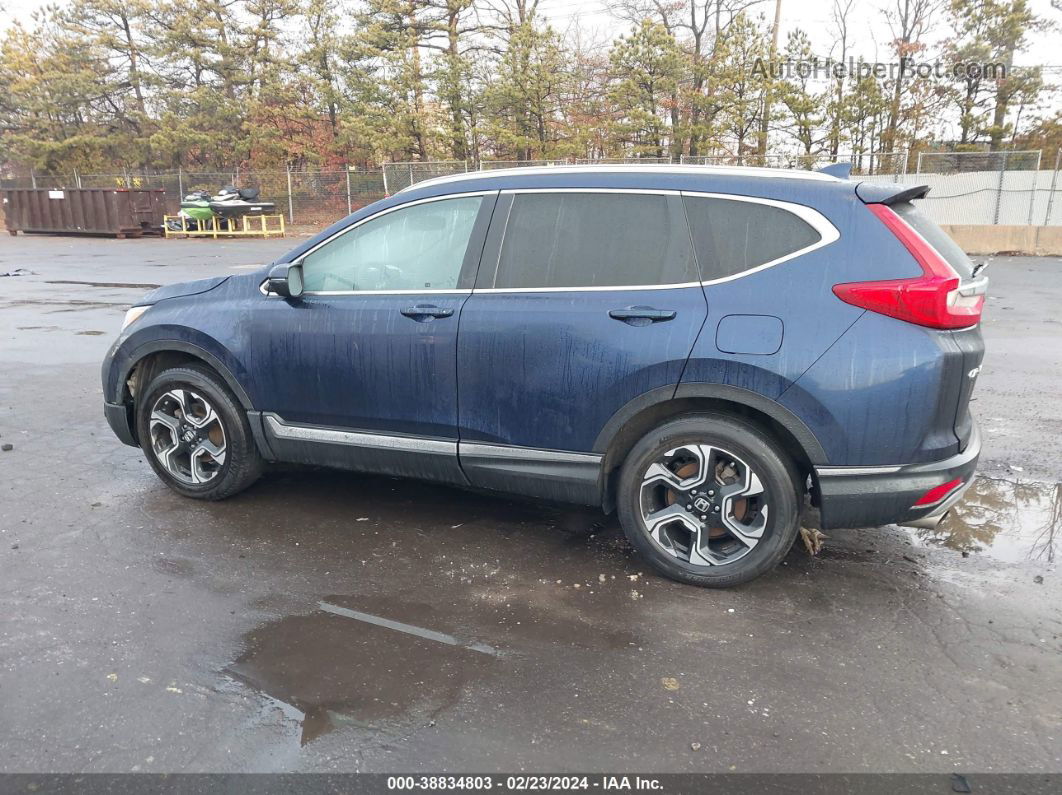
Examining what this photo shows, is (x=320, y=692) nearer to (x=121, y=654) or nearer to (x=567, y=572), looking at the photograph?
(x=121, y=654)

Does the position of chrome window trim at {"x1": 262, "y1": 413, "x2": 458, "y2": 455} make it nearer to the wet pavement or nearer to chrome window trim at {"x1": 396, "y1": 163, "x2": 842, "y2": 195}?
the wet pavement

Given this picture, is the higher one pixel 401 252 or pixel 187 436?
pixel 401 252

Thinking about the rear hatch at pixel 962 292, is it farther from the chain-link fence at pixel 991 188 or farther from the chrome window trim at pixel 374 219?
the chain-link fence at pixel 991 188

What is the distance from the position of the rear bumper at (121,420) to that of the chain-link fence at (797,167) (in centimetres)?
957

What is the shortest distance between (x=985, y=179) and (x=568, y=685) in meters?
24.6

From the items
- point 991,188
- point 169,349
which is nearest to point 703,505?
point 169,349

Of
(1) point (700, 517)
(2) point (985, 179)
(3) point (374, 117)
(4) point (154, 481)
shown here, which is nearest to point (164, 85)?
(3) point (374, 117)

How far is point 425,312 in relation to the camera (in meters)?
3.90

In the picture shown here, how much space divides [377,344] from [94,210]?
30914mm

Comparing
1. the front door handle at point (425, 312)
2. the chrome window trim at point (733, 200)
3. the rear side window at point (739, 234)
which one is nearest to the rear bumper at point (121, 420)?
the front door handle at point (425, 312)

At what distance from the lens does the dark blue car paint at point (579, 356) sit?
3219 mm

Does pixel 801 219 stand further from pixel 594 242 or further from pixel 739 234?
pixel 594 242

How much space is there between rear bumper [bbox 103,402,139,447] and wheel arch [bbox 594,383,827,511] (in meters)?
2.93

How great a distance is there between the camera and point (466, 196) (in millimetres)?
3996
